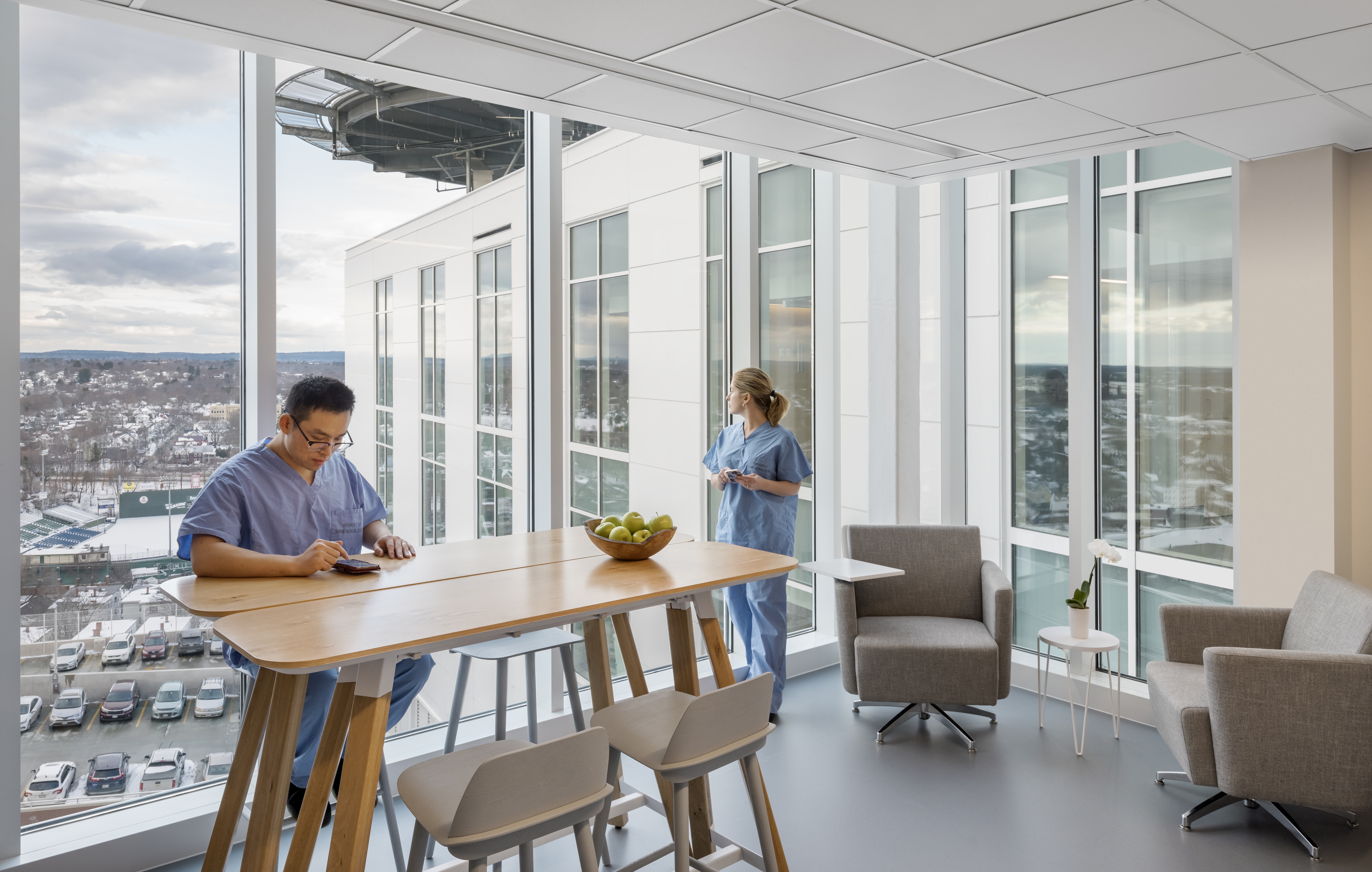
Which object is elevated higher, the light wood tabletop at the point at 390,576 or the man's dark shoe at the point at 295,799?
the light wood tabletop at the point at 390,576

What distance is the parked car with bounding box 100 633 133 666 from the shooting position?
2.79m

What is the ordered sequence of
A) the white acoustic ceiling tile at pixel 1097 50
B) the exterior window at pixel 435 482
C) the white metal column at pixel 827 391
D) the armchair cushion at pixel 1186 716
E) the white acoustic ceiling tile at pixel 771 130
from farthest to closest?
the white metal column at pixel 827 391 → the exterior window at pixel 435 482 → the white acoustic ceiling tile at pixel 771 130 → the armchair cushion at pixel 1186 716 → the white acoustic ceiling tile at pixel 1097 50

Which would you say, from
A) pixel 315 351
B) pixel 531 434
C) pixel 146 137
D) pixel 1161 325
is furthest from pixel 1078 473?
pixel 146 137

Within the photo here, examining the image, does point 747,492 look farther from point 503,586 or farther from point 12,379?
point 12,379

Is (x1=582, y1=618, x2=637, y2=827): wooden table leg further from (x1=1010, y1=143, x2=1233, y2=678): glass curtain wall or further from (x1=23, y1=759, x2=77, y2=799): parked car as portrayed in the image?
(x1=1010, y1=143, x2=1233, y2=678): glass curtain wall

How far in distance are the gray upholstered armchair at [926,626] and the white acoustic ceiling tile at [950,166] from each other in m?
1.73

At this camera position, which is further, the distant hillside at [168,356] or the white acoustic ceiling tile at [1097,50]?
the distant hillside at [168,356]

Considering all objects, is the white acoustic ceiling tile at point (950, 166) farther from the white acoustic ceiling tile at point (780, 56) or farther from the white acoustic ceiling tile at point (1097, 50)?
the white acoustic ceiling tile at point (780, 56)

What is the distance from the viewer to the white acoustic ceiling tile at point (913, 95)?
2.70 m

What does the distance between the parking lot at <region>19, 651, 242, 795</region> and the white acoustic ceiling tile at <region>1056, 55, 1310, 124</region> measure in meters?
3.52

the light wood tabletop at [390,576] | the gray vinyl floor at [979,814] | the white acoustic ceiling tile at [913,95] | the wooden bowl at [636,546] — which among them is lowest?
the gray vinyl floor at [979,814]

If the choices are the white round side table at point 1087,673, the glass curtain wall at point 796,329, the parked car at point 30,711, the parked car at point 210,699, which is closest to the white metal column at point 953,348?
the glass curtain wall at point 796,329

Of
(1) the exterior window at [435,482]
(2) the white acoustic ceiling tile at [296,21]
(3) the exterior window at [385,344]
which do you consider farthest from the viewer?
(1) the exterior window at [435,482]

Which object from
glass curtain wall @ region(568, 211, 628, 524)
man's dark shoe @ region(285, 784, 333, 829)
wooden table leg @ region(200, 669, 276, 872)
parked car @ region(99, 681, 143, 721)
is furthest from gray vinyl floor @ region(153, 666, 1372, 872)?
glass curtain wall @ region(568, 211, 628, 524)
